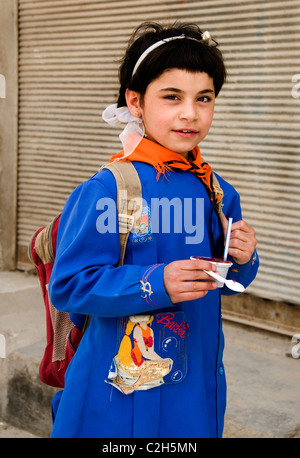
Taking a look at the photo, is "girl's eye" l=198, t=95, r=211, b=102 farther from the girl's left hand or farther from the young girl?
the girl's left hand

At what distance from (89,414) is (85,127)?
3.70 meters

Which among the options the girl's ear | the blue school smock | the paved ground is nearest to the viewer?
the blue school smock

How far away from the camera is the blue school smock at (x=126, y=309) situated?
1622 mm

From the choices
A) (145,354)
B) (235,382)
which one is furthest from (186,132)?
(235,382)

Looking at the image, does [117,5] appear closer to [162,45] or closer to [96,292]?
[162,45]

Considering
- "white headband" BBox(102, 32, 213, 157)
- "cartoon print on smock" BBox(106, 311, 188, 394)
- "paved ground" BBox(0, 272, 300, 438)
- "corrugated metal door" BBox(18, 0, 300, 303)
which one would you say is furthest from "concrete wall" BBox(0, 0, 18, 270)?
"cartoon print on smock" BBox(106, 311, 188, 394)

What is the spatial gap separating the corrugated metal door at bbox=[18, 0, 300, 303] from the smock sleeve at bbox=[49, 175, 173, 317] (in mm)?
2475

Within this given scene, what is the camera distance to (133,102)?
186 centimetres

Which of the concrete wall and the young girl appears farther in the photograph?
the concrete wall

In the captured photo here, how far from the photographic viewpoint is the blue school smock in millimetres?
1622

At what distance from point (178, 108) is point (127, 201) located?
329 mm

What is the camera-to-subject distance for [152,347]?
171cm

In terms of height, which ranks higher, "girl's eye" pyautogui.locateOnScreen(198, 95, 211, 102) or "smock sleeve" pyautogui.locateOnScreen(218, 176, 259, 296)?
"girl's eye" pyautogui.locateOnScreen(198, 95, 211, 102)

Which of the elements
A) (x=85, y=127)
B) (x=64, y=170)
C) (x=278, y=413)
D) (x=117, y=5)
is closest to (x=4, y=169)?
(x=64, y=170)
